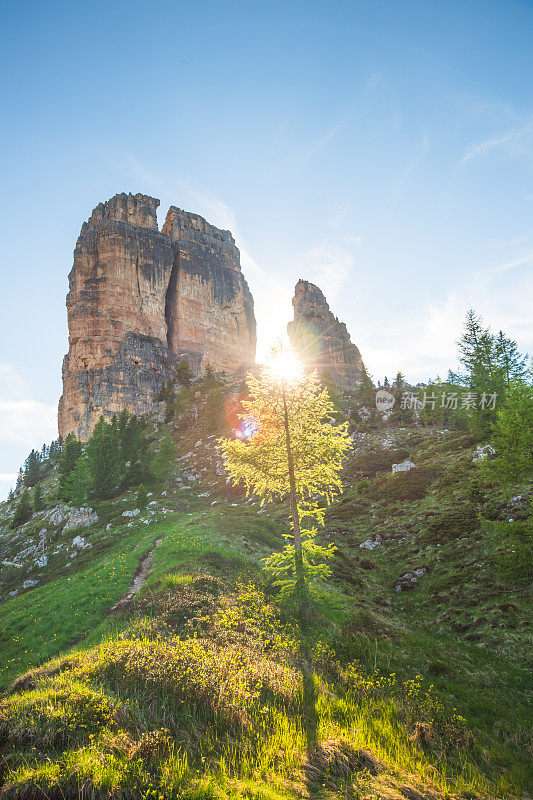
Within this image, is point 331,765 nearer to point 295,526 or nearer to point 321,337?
point 295,526

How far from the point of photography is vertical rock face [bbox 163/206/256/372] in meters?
97.5

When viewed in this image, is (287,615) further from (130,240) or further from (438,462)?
(130,240)

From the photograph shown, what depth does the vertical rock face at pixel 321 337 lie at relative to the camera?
4080 inches

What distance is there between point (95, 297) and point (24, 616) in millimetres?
86914

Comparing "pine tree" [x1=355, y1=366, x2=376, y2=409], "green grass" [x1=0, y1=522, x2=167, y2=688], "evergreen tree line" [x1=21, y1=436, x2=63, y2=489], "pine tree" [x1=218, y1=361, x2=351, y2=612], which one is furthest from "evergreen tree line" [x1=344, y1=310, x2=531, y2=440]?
"evergreen tree line" [x1=21, y1=436, x2=63, y2=489]

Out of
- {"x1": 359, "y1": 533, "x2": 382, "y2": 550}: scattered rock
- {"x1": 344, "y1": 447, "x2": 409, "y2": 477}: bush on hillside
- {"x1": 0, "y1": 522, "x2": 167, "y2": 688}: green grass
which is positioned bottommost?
{"x1": 0, "y1": 522, "x2": 167, "y2": 688}: green grass

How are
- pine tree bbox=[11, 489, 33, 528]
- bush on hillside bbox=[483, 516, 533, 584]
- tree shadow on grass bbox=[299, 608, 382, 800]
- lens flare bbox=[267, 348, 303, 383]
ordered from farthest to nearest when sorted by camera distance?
1. pine tree bbox=[11, 489, 33, 528]
2. bush on hillside bbox=[483, 516, 533, 584]
3. lens flare bbox=[267, 348, 303, 383]
4. tree shadow on grass bbox=[299, 608, 382, 800]

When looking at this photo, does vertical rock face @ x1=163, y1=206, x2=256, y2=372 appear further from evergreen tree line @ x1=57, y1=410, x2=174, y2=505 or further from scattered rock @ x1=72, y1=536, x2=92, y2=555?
scattered rock @ x1=72, y1=536, x2=92, y2=555

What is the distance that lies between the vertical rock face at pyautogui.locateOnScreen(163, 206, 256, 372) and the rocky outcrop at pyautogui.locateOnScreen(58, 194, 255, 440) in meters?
0.30

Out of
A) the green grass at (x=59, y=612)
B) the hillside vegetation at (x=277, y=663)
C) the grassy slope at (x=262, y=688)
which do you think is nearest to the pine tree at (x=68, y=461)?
the hillside vegetation at (x=277, y=663)

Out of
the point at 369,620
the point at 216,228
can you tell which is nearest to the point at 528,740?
the point at 369,620

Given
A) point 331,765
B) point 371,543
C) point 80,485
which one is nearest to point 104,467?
point 80,485

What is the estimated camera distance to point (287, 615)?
1170 centimetres

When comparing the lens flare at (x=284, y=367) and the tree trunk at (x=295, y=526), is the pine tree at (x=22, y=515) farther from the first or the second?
the lens flare at (x=284, y=367)
